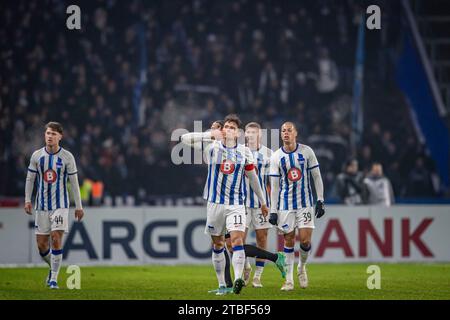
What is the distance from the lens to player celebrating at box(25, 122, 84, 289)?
12.9 m

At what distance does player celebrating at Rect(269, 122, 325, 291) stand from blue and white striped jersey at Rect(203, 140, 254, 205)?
101 centimetres

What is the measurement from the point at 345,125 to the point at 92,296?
44.6ft

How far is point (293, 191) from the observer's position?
12.7 metres

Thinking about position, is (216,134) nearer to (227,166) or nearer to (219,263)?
(227,166)

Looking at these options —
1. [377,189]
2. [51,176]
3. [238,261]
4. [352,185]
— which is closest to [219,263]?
[238,261]

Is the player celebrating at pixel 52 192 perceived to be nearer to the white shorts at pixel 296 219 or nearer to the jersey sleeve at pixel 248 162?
the jersey sleeve at pixel 248 162

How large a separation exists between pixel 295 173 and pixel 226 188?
133cm

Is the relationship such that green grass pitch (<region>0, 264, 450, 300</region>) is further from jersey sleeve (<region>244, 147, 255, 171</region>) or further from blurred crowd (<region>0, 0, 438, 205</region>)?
blurred crowd (<region>0, 0, 438, 205</region>)

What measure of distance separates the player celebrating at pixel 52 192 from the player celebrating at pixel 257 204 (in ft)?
7.51

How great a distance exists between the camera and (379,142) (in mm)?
23703

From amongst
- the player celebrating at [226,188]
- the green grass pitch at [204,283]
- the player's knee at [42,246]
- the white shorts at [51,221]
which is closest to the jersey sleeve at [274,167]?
the player celebrating at [226,188]

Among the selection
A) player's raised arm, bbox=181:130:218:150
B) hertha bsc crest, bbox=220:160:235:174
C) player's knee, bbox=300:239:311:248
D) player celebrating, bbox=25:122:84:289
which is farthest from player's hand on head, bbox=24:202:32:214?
player's knee, bbox=300:239:311:248

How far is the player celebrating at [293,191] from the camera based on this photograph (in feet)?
41.4
